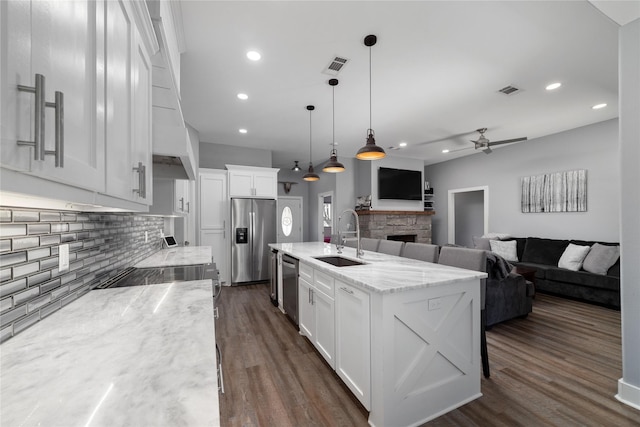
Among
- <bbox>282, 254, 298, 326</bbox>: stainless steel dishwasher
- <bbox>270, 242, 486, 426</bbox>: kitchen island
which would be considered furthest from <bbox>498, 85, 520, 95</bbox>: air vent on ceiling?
<bbox>282, 254, 298, 326</bbox>: stainless steel dishwasher

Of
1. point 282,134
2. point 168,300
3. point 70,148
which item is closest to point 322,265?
point 168,300

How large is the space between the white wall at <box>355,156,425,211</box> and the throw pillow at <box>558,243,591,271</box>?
3098mm

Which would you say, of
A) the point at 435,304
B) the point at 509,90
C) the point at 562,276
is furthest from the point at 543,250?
the point at 435,304

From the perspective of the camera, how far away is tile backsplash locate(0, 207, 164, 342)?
85cm

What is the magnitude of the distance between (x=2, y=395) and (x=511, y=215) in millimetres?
6776

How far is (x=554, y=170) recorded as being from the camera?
4.83m

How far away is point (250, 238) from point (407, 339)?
12.9ft

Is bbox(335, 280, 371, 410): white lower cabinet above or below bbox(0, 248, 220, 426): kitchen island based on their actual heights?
below

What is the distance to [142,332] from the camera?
0.91 meters

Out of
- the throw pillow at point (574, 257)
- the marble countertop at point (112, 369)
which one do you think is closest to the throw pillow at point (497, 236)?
the throw pillow at point (574, 257)

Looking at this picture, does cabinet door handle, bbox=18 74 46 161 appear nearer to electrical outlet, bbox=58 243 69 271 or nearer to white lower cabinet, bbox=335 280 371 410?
electrical outlet, bbox=58 243 69 271

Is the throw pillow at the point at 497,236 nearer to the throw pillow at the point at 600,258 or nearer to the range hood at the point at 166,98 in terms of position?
the throw pillow at the point at 600,258

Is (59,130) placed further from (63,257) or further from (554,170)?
(554,170)

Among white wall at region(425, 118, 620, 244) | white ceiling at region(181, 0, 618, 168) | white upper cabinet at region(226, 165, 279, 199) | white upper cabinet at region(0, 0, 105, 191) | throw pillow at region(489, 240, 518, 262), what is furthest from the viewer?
white upper cabinet at region(226, 165, 279, 199)
